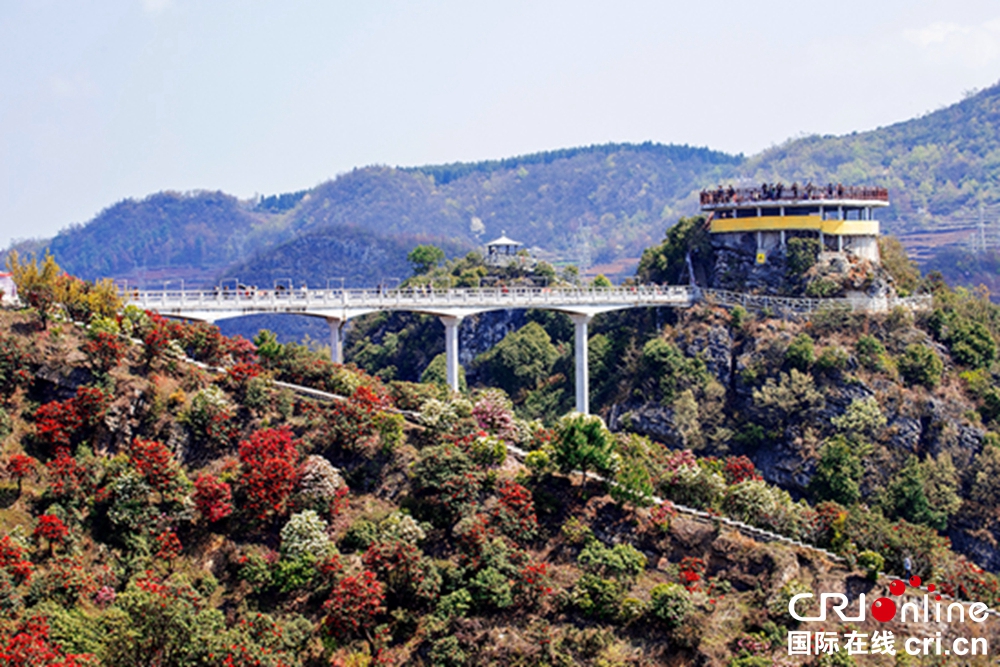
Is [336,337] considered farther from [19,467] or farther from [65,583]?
[65,583]

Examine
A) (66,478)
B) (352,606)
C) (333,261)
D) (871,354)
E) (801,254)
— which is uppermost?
Result: (801,254)

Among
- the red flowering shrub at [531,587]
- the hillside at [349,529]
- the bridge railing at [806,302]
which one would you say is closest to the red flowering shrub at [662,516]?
the hillside at [349,529]

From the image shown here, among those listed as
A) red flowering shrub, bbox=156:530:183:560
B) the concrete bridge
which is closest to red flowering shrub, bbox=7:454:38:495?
red flowering shrub, bbox=156:530:183:560

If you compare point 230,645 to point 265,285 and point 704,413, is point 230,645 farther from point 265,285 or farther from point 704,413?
point 265,285

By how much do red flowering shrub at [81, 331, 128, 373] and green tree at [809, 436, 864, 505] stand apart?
33.5m

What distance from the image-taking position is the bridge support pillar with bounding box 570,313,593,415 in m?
59.7

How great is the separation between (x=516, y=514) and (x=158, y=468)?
1174cm

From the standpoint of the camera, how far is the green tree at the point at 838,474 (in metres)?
51.6

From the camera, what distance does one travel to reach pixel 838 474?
171ft

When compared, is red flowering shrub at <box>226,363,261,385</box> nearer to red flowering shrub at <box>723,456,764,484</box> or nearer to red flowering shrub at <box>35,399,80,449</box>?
red flowering shrub at <box>35,399,80,449</box>

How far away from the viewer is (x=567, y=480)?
128ft

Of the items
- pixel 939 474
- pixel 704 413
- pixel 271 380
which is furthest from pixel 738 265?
pixel 271 380

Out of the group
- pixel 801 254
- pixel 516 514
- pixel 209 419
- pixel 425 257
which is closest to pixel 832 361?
pixel 801 254

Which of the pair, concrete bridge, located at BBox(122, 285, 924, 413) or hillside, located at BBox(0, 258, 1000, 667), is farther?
concrete bridge, located at BBox(122, 285, 924, 413)
